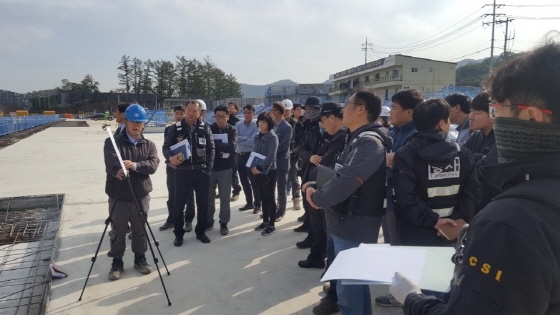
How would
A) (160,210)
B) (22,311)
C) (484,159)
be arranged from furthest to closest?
(160,210), (22,311), (484,159)

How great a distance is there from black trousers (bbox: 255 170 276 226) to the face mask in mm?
4377

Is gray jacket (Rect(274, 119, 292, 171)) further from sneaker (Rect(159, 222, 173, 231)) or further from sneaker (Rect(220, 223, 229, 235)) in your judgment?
sneaker (Rect(159, 222, 173, 231))

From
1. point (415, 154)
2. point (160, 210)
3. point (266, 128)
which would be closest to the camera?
point (415, 154)

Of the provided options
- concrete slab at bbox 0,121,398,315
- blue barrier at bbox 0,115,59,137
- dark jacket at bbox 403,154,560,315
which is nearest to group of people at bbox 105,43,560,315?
dark jacket at bbox 403,154,560,315

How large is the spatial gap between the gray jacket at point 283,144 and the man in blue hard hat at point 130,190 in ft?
7.63

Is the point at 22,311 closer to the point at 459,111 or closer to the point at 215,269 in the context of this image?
the point at 215,269

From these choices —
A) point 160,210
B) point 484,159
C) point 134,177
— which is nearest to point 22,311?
point 134,177

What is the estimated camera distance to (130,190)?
398 centimetres

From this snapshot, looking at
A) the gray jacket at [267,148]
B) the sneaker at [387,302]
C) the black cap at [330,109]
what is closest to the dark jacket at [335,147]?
the black cap at [330,109]

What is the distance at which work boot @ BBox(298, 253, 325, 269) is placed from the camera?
4.22 meters

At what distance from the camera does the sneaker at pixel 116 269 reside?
394 cm

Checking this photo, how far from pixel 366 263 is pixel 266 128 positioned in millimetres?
4151

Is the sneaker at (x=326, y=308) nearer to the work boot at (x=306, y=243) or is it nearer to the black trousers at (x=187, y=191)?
the work boot at (x=306, y=243)

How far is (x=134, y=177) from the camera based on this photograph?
4051 millimetres
